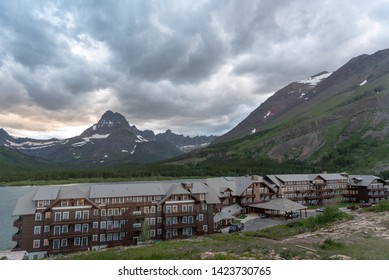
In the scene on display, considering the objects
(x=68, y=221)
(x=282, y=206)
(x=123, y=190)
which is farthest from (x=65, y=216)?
(x=282, y=206)

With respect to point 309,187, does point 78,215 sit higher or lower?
lower

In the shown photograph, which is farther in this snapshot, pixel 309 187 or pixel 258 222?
pixel 309 187

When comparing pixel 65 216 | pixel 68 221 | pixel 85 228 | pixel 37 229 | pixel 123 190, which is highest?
pixel 123 190

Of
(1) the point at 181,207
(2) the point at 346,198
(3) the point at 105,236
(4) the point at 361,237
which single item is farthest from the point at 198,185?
(2) the point at 346,198

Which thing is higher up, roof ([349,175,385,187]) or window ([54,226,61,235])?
roof ([349,175,385,187])

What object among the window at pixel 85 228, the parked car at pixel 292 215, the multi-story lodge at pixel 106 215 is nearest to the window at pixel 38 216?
the multi-story lodge at pixel 106 215

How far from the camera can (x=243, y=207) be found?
74.4 m

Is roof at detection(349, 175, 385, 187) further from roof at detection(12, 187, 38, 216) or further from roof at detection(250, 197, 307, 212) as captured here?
roof at detection(12, 187, 38, 216)

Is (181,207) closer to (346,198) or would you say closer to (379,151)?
(346,198)

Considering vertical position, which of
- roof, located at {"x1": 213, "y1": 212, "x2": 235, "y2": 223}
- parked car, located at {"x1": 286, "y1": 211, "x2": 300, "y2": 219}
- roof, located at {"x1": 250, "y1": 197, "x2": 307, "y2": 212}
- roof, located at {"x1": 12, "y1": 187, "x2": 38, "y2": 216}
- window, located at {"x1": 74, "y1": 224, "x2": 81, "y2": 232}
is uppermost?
roof, located at {"x1": 12, "y1": 187, "x2": 38, "y2": 216}

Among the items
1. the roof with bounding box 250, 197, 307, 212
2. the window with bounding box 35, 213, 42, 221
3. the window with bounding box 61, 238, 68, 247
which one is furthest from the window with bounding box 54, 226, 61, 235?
the roof with bounding box 250, 197, 307, 212

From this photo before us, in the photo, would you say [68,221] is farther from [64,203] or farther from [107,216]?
[107,216]

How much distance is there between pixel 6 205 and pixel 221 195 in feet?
230

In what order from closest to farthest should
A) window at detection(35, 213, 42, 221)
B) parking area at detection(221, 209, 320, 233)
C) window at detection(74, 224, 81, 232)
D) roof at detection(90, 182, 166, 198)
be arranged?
window at detection(35, 213, 42, 221)
window at detection(74, 224, 81, 232)
roof at detection(90, 182, 166, 198)
parking area at detection(221, 209, 320, 233)
